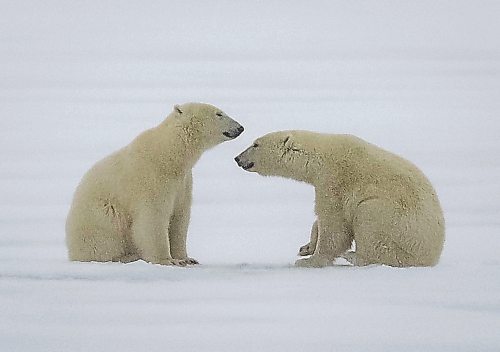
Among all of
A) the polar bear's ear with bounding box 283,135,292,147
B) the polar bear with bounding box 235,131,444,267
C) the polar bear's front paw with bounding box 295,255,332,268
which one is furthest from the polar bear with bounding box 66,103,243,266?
the polar bear's front paw with bounding box 295,255,332,268

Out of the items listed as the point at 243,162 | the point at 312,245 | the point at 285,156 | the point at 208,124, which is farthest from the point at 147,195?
the point at 312,245

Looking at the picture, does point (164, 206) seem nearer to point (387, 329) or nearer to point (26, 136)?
point (387, 329)

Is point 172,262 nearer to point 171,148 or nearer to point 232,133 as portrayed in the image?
point 171,148

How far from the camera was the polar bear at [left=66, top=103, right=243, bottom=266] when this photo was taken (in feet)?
22.1

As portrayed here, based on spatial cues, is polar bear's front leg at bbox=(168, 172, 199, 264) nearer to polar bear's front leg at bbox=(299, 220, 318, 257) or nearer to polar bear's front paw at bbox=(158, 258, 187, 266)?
polar bear's front paw at bbox=(158, 258, 187, 266)

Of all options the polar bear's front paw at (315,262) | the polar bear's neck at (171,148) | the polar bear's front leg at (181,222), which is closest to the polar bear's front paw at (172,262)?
the polar bear's front leg at (181,222)

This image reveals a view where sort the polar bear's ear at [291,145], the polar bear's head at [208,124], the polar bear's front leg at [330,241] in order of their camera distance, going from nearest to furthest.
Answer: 1. the polar bear's front leg at [330,241]
2. the polar bear's head at [208,124]
3. the polar bear's ear at [291,145]

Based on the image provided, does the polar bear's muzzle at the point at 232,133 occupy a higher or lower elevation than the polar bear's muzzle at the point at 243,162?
higher

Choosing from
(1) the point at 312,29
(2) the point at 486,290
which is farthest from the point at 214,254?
(1) the point at 312,29

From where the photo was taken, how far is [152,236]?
6695mm

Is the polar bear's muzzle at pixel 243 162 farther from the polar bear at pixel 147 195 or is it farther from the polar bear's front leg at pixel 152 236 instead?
the polar bear's front leg at pixel 152 236

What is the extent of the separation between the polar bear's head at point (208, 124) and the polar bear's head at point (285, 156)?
10.7 inches

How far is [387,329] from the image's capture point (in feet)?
17.5

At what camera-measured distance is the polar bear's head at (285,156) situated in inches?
277
